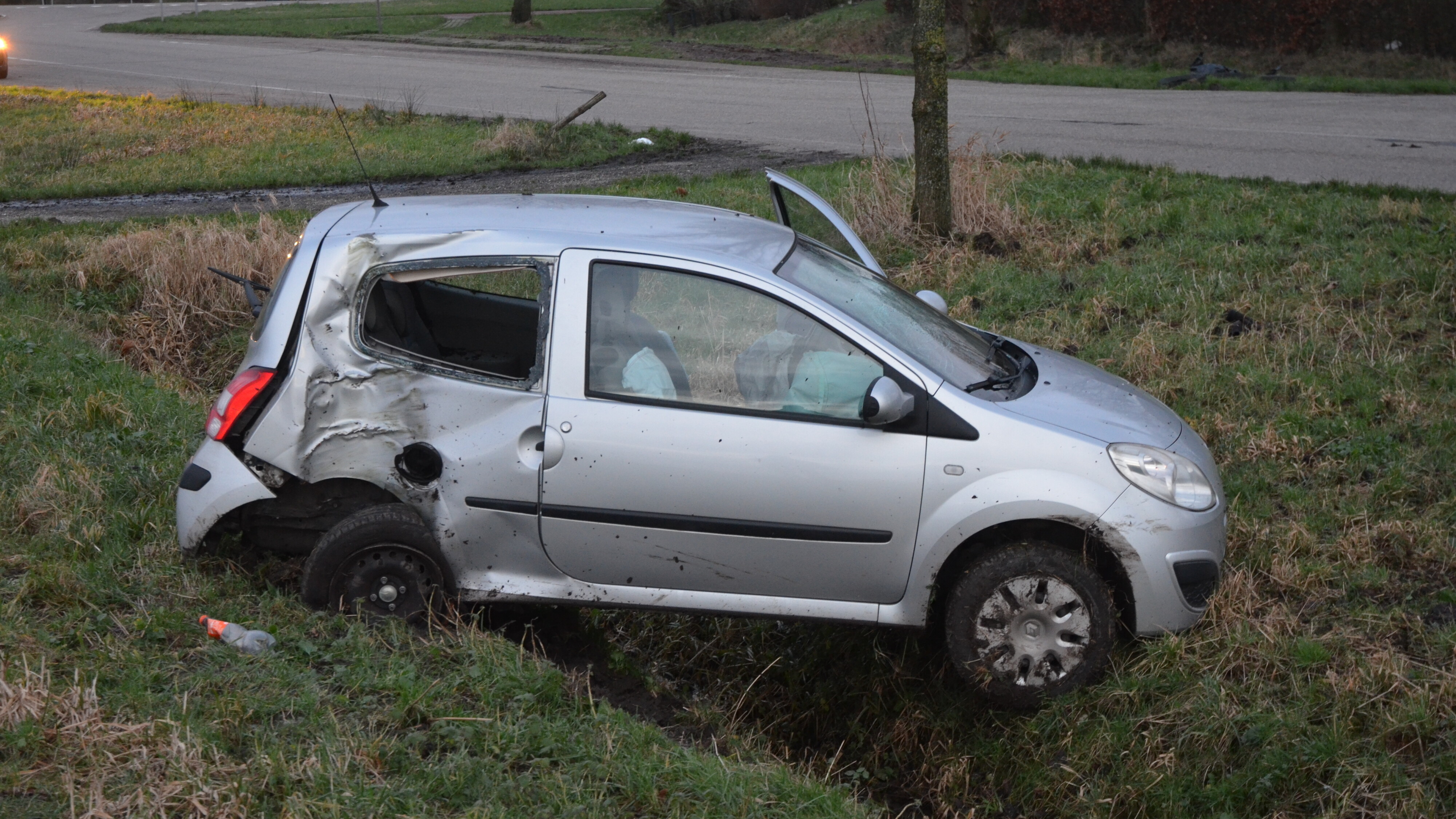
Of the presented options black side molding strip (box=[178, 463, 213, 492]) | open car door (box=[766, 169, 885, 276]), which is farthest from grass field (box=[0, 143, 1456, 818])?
open car door (box=[766, 169, 885, 276])

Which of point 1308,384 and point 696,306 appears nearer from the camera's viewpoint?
point 696,306

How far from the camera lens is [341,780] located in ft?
11.2

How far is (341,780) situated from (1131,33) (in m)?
23.4

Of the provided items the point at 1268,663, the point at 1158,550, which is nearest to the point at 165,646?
A: the point at 1158,550

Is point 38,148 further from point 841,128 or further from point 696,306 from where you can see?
point 696,306

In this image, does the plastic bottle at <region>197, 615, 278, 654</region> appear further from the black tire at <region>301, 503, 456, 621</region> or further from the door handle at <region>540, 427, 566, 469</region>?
Answer: the door handle at <region>540, 427, 566, 469</region>

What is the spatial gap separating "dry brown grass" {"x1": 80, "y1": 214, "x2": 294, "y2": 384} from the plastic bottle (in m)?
4.36

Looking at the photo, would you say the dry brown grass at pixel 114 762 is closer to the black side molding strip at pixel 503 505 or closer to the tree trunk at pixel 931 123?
the black side molding strip at pixel 503 505

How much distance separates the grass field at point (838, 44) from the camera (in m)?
19.7

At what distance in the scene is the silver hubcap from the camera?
4418 mm

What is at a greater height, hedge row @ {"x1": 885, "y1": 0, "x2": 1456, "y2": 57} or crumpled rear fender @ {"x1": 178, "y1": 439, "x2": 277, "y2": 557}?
hedge row @ {"x1": 885, "y1": 0, "x2": 1456, "y2": 57}

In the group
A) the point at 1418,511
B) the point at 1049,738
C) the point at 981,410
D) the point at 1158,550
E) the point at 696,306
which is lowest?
the point at 1049,738

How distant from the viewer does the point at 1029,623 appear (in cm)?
447

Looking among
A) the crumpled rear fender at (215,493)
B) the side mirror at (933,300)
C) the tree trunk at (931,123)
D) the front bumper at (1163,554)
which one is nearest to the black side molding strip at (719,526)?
the front bumper at (1163,554)
